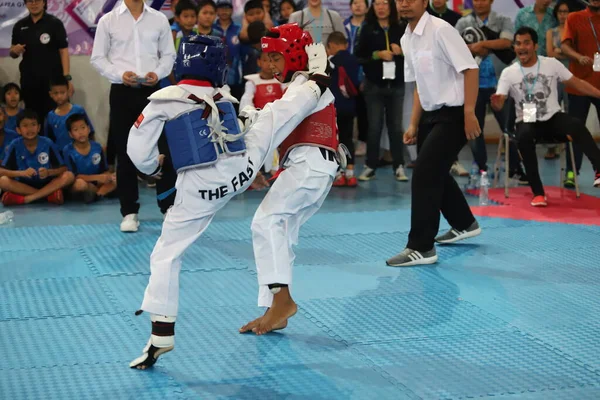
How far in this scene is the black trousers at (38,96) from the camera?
9.09 metres

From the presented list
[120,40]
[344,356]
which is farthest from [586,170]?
[344,356]

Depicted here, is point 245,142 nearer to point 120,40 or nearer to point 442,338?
point 442,338

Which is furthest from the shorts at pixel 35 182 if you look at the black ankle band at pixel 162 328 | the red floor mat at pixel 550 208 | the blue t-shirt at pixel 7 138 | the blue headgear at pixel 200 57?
the black ankle band at pixel 162 328

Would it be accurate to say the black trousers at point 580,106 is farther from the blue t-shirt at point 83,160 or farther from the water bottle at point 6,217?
the water bottle at point 6,217

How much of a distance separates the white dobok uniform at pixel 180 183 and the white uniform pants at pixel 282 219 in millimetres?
328

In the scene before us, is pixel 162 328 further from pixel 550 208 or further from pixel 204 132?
pixel 550 208

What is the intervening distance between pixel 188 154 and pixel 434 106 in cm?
240

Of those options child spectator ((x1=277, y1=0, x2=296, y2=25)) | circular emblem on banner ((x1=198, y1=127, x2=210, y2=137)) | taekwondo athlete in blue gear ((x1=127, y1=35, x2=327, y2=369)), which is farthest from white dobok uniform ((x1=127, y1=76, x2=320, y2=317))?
child spectator ((x1=277, y1=0, x2=296, y2=25))

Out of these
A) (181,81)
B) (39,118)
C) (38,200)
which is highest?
(181,81)

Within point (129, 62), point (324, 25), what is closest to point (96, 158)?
point (129, 62)

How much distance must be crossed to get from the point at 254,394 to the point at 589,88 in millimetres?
5628

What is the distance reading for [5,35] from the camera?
31.3 feet

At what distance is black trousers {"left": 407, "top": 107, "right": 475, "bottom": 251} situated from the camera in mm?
5766

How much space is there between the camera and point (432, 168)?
5.79 meters
